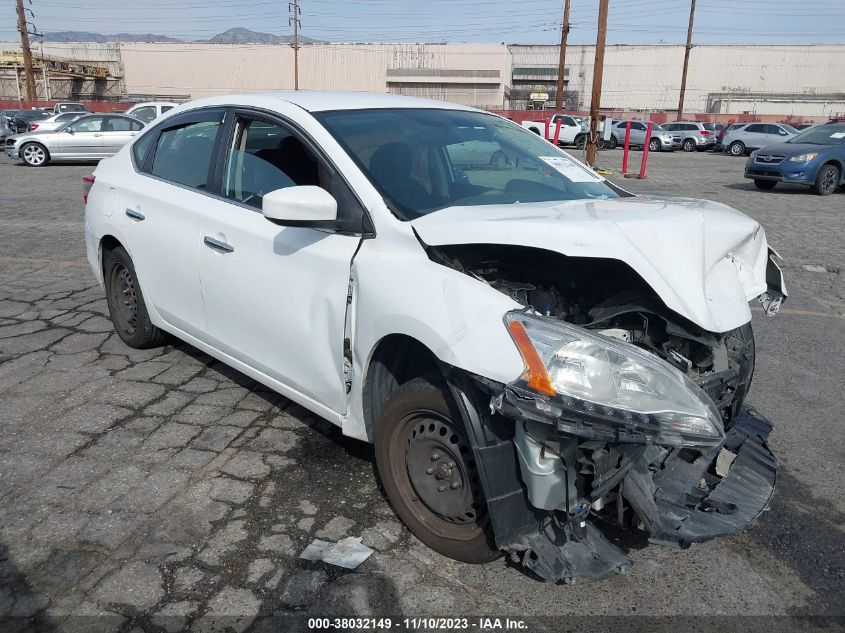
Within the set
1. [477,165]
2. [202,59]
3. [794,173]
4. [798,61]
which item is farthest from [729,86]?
[477,165]

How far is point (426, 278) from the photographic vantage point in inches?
99.3

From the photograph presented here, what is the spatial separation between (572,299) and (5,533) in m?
2.47

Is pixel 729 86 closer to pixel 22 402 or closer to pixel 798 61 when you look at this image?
pixel 798 61

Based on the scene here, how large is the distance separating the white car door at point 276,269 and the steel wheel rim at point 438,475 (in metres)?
0.42

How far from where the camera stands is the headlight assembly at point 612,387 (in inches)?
83.0

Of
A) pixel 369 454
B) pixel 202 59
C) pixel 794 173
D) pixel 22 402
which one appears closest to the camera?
pixel 369 454

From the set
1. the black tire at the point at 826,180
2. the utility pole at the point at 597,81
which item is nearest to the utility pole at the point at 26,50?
the utility pole at the point at 597,81

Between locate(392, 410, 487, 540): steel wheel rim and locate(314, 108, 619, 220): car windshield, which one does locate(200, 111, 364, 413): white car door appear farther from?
locate(392, 410, 487, 540): steel wheel rim

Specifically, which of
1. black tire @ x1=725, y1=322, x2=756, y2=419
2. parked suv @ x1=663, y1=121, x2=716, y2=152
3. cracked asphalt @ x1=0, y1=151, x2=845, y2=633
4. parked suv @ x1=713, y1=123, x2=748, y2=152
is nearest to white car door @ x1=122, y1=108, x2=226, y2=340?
cracked asphalt @ x1=0, y1=151, x2=845, y2=633

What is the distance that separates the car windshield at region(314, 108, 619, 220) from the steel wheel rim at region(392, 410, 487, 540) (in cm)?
86

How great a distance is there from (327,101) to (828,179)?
14498 mm

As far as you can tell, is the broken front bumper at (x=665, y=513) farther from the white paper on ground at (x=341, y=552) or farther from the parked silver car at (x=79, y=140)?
the parked silver car at (x=79, y=140)

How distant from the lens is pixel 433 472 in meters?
2.62

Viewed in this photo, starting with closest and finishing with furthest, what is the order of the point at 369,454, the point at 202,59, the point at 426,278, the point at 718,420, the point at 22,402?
the point at 718,420 < the point at 426,278 < the point at 369,454 < the point at 22,402 < the point at 202,59
